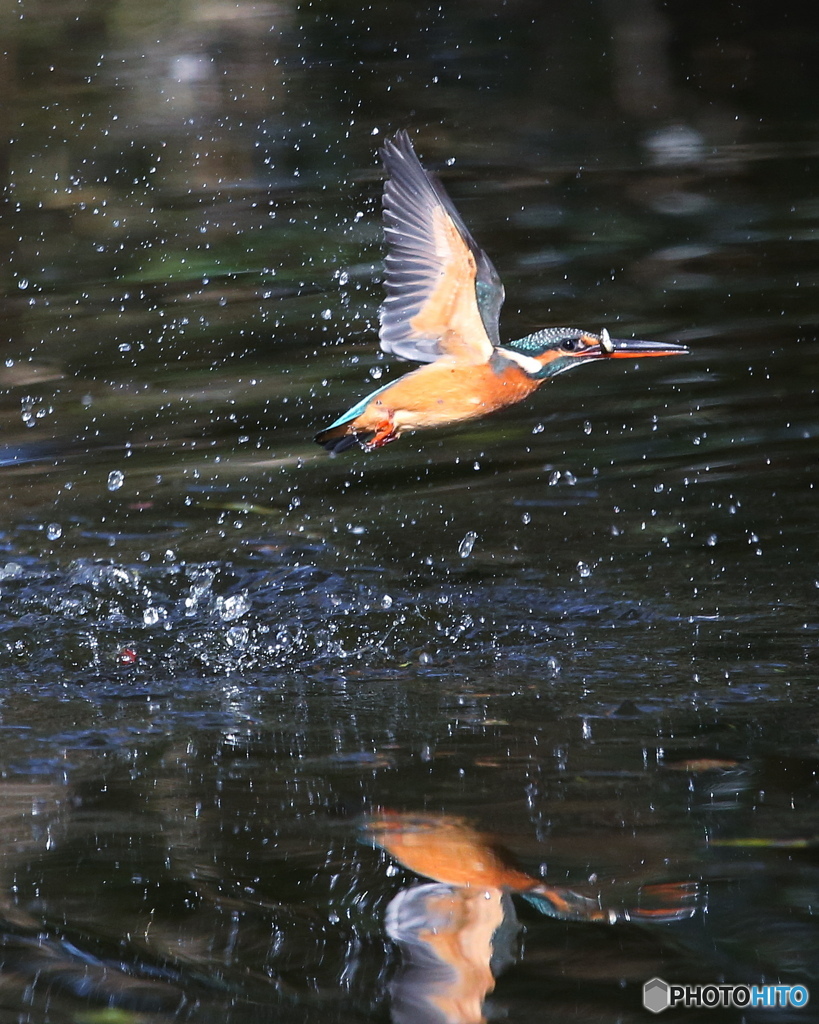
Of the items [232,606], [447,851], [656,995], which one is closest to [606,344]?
[232,606]

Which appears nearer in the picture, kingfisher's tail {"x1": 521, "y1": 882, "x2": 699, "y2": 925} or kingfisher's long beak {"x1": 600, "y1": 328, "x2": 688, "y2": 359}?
kingfisher's tail {"x1": 521, "y1": 882, "x2": 699, "y2": 925}

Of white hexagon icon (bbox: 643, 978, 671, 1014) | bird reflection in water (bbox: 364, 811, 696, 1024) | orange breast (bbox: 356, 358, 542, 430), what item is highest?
orange breast (bbox: 356, 358, 542, 430)

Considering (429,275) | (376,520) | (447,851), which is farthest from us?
(376,520)

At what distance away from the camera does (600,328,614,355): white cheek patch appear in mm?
3500

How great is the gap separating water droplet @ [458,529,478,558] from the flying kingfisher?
645 millimetres

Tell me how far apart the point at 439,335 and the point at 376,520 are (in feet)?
3.43

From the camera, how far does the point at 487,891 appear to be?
2.41 m

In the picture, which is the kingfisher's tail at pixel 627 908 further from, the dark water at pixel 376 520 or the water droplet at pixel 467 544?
the water droplet at pixel 467 544

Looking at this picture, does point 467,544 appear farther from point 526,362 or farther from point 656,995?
point 656,995

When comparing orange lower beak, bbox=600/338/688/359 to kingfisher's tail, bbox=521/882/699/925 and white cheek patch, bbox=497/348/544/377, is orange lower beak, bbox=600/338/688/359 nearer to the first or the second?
white cheek patch, bbox=497/348/544/377

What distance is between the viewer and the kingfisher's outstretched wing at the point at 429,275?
3.38 m

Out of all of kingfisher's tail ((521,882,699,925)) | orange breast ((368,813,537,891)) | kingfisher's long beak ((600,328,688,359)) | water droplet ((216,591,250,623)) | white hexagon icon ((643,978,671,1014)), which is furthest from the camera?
water droplet ((216,591,250,623))

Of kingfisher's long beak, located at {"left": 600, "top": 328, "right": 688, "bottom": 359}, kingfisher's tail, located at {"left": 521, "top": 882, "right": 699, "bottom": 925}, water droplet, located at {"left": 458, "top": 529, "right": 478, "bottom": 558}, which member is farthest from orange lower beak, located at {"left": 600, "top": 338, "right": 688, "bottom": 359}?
kingfisher's tail, located at {"left": 521, "top": 882, "right": 699, "bottom": 925}

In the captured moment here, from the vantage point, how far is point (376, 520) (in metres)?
4.54
